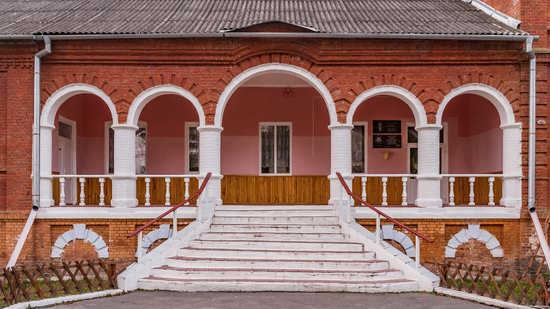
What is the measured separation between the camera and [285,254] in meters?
11.9

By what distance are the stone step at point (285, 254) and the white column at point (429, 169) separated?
3206mm

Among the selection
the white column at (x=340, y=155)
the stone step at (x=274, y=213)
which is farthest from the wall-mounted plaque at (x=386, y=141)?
the stone step at (x=274, y=213)

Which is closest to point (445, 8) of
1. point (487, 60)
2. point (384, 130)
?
point (487, 60)

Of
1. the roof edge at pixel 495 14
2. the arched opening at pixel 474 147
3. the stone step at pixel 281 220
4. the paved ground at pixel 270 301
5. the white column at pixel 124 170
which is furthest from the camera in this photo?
the arched opening at pixel 474 147

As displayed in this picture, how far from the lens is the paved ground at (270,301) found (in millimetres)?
9617

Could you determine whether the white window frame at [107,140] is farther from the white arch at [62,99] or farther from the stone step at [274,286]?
the stone step at [274,286]

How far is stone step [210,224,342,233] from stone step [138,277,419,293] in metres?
2.36

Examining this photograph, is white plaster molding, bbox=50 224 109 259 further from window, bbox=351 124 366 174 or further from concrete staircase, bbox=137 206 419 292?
window, bbox=351 124 366 174

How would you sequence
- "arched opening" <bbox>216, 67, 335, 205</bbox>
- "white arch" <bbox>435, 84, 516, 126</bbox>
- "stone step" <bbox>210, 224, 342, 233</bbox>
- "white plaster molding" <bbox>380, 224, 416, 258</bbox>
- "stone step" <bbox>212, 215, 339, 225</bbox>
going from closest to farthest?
"stone step" <bbox>210, 224, 342, 233</bbox>, "stone step" <bbox>212, 215, 339, 225</bbox>, "white plaster molding" <bbox>380, 224, 416, 258</bbox>, "white arch" <bbox>435, 84, 516, 126</bbox>, "arched opening" <bbox>216, 67, 335, 205</bbox>

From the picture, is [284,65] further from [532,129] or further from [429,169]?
[532,129]

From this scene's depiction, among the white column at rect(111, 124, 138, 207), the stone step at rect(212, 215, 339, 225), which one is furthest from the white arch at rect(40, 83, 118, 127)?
the stone step at rect(212, 215, 339, 225)

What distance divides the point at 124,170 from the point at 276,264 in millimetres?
4936

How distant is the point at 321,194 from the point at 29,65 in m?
8.13

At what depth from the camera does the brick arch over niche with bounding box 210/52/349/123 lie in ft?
47.9
